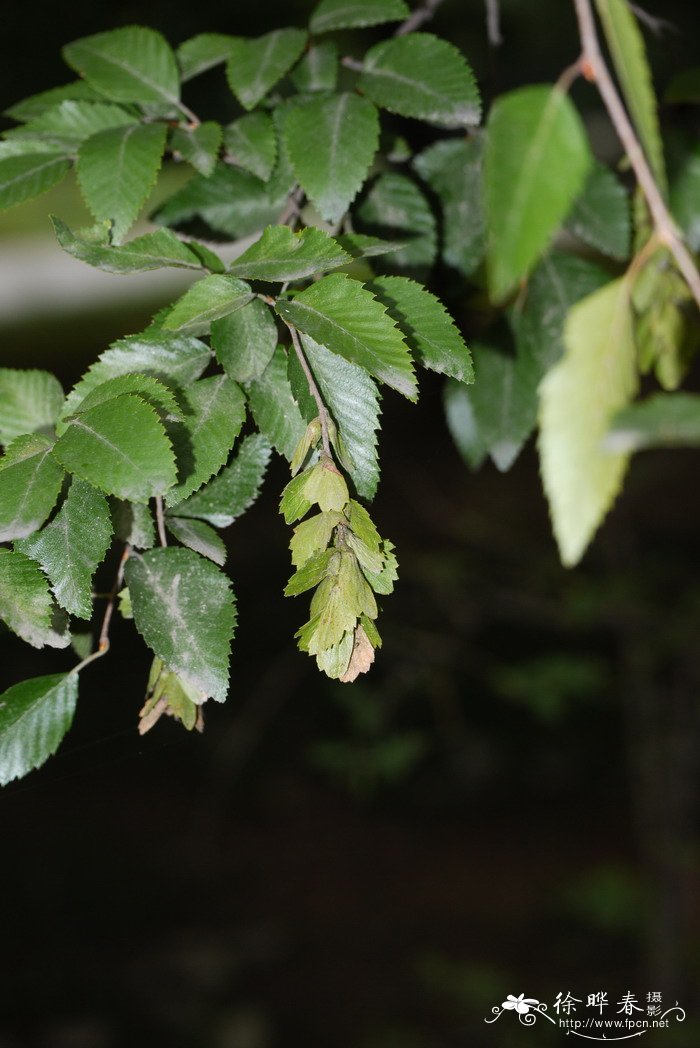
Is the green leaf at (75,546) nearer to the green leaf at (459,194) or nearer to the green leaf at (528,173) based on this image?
the green leaf at (528,173)

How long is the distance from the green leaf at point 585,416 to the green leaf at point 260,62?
1.44 ft

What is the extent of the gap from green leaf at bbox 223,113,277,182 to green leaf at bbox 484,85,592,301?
0.37 metres

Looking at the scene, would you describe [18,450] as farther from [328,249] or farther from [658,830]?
[658,830]

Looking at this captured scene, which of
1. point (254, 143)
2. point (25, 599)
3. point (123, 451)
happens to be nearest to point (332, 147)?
point (254, 143)

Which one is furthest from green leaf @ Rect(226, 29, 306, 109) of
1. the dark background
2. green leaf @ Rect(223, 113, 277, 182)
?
the dark background

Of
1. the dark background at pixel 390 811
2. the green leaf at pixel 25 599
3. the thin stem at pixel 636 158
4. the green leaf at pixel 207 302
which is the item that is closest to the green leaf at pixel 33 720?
the green leaf at pixel 25 599

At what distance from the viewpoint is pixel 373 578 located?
624 millimetres

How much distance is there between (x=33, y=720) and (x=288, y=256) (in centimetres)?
39

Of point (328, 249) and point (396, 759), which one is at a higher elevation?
point (328, 249)

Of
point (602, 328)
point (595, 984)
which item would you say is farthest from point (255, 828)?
point (602, 328)

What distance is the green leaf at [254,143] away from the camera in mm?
813

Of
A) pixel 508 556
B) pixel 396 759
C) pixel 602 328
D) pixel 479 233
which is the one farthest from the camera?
pixel 508 556

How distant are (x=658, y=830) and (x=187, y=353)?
2233 mm

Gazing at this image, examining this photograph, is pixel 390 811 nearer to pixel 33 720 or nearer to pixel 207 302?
pixel 33 720
